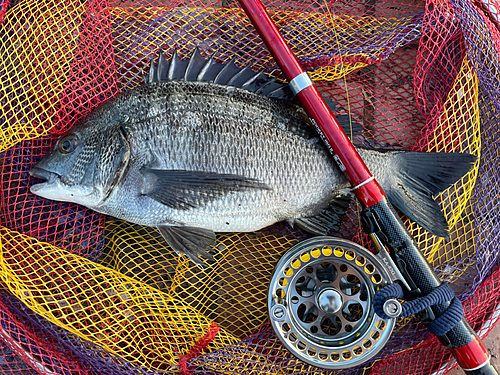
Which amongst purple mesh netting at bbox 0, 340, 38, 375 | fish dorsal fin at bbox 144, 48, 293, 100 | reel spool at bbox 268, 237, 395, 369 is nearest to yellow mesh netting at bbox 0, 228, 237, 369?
reel spool at bbox 268, 237, 395, 369

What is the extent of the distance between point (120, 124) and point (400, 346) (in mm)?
2280

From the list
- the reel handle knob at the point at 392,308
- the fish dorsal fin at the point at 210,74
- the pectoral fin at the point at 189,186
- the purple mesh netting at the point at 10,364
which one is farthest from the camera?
the purple mesh netting at the point at 10,364

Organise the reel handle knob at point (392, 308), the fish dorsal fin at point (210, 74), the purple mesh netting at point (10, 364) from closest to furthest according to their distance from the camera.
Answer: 1. the reel handle knob at point (392, 308)
2. the fish dorsal fin at point (210, 74)
3. the purple mesh netting at point (10, 364)

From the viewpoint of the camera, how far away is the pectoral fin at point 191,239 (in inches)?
80.0

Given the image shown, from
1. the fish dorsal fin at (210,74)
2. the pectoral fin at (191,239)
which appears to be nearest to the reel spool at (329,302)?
the pectoral fin at (191,239)

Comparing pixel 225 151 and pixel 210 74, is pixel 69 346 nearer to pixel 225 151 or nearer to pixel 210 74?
pixel 225 151

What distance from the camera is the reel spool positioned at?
1989 mm

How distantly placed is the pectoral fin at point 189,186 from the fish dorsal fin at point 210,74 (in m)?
0.61

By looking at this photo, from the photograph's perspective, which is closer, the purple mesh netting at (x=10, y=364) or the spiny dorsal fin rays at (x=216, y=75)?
the spiny dorsal fin rays at (x=216, y=75)

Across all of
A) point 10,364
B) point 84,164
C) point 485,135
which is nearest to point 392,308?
point 485,135

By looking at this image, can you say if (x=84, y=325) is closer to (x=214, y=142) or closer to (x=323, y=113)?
(x=214, y=142)

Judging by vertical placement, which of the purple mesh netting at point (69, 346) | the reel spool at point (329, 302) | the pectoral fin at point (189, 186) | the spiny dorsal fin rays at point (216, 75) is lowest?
the reel spool at point (329, 302)

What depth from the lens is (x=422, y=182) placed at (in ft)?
6.83

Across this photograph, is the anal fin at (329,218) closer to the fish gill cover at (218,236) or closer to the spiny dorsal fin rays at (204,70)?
the fish gill cover at (218,236)
